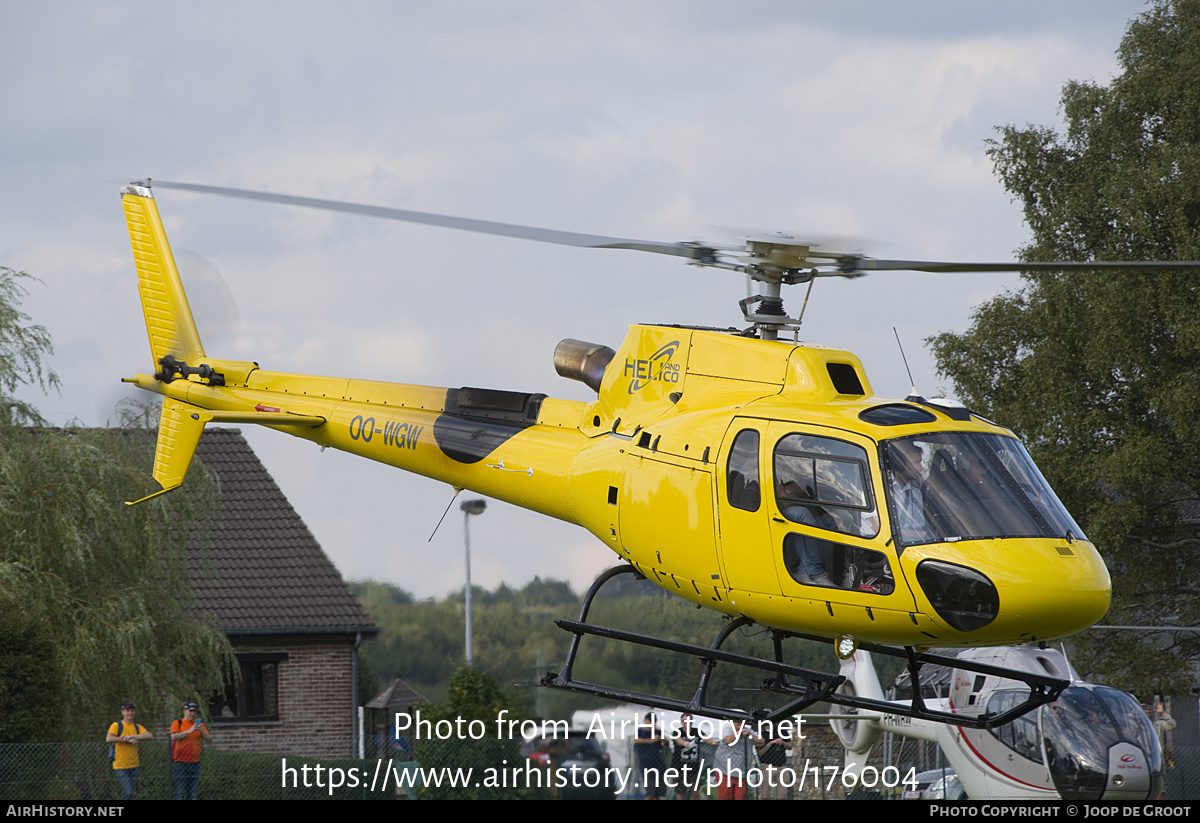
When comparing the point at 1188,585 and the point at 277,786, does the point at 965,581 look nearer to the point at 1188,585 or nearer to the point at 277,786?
the point at 277,786

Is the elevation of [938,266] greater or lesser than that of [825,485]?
Result: greater

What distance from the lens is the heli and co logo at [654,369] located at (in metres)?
10.2

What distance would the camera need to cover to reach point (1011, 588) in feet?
25.5

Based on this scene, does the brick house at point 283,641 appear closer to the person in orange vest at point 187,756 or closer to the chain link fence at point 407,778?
the chain link fence at point 407,778

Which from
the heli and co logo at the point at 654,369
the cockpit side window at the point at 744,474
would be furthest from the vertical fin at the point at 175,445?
the cockpit side window at the point at 744,474

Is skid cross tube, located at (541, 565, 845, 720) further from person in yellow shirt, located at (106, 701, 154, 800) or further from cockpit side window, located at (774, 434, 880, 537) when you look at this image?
person in yellow shirt, located at (106, 701, 154, 800)

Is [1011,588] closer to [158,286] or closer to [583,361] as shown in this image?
[583,361]

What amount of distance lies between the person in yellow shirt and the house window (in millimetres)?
7913

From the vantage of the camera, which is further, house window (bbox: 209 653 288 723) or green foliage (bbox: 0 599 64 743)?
house window (bbox: 209 653 288 723)

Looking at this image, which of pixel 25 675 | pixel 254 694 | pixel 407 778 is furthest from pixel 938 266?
pixel 254 694

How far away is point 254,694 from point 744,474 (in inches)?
655

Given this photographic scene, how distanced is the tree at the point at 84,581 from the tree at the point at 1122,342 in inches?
543

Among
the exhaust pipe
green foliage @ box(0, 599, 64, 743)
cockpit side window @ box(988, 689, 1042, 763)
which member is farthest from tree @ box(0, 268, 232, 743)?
→ cockpit side window @ box(988, 689, 1042, 763)

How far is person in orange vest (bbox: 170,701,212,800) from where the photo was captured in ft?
50.3
